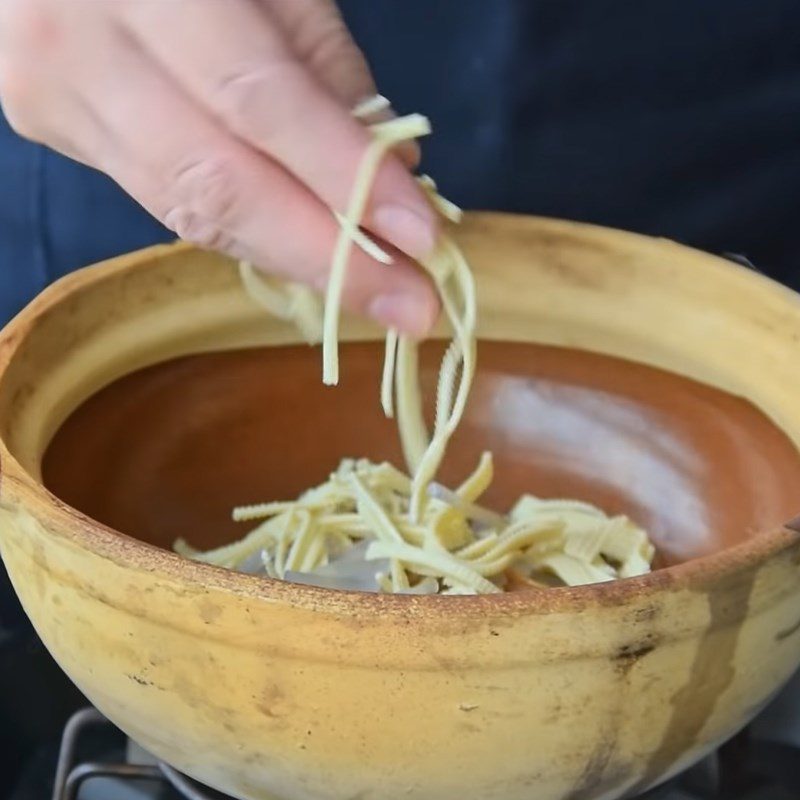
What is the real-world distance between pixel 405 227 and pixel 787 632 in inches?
7.3

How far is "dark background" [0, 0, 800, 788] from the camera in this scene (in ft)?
2.18

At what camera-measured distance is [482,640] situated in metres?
0.39

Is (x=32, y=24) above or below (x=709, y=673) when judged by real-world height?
above

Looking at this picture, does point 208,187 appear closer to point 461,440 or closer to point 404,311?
point 404,311

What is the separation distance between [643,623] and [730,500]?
22 centimetres

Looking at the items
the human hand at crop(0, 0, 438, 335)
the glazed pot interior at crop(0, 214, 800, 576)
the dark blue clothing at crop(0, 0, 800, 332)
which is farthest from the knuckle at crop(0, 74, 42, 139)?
the dark blue clothing at crop(0, 0, 800, 332)

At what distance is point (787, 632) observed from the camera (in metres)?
0.45

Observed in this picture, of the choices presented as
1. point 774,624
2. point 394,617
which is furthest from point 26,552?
point 774,624

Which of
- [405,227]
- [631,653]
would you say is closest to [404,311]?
[405,227]

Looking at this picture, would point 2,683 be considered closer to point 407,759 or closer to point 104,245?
point 104,245

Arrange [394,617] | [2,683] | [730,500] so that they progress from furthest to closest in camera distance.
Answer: [2,683] → [730,500] → [394,617]

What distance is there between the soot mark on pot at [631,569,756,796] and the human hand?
0.50ft

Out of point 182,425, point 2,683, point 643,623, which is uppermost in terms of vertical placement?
point 643,623

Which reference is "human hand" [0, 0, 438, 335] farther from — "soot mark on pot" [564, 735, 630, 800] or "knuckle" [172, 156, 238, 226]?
"soot mark on pot" [564, 735, 630, 800]
